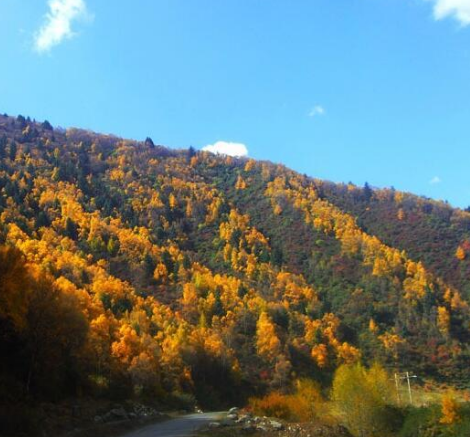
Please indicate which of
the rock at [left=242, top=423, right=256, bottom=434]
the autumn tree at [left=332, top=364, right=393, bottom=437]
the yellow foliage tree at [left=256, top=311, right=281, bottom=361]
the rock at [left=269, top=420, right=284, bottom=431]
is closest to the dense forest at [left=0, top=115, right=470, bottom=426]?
the yellow foliage tree at [left=256, top=311, right=281, bottom=361]

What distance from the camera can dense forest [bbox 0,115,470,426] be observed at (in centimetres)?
4031

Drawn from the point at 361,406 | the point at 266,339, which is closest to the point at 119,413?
the point at 361,406

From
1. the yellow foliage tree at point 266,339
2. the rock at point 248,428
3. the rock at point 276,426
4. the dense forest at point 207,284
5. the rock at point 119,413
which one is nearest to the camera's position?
the rock at point 248,428

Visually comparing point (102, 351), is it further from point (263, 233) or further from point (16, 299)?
point (263, 233)

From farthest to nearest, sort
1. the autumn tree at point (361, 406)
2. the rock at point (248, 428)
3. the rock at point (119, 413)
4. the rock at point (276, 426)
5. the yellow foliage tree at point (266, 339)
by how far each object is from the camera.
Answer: the yellow foliage tree at point (266, 339)
the autumn tree at point (361, 406)
the rock at point (119, 413)
the rock at point (276, 426)
the rock at point (248, 428)

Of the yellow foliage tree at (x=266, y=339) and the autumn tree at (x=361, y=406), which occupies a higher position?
the yellow foliage tree at (x=266, y=339)

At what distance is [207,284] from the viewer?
11919 centimetres

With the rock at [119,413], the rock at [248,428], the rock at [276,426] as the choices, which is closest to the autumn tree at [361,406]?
the rock at [276,426]

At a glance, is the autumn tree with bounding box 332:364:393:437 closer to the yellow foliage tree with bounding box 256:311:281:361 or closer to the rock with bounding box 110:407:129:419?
the rock with bounding box 110:407:129:419

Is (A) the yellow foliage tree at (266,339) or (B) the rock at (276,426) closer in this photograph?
(B) the rock at (276,426)

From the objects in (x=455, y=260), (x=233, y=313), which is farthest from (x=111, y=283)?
(x=455, y=260)

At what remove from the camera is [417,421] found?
49.4 metres

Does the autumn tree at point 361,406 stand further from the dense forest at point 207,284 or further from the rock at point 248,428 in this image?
the dense forest at point 207,284

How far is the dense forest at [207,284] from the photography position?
4031 centimetres
